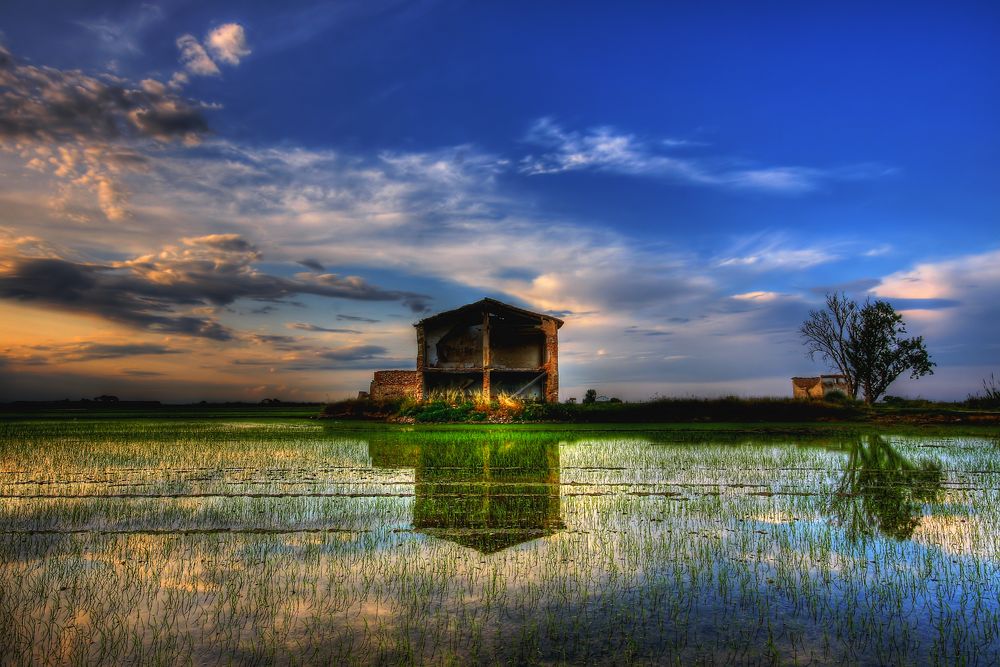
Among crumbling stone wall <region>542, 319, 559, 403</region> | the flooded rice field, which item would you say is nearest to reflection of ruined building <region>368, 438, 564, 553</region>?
the flooded rice field

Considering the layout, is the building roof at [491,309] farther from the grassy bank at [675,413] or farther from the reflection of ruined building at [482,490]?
the reflection of ruined building at [482,490]

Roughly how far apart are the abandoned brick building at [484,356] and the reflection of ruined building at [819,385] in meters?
29.5

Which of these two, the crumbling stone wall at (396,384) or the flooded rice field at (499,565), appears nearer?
the flooded rice field at (499,565)

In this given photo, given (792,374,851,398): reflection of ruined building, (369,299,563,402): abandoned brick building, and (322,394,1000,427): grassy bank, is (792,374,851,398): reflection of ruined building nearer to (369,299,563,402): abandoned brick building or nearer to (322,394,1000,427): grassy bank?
(322,394,1000,427): grassy bank

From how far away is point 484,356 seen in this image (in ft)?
145

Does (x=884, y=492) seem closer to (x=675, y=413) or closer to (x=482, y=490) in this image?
(x=482, y=490)

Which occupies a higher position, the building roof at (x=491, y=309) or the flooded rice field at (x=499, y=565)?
the building roof at (x=491, y=309)

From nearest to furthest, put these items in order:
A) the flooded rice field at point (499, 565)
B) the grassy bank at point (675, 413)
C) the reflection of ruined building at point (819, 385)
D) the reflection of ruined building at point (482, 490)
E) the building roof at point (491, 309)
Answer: the flooded rice field at point (499, 565) < the reflection of ruined building at point (482, 490) < the grassy bank at point (675, 413) < the building roof at point (491, 309) < the reflection of ruined building at point (819, 385)

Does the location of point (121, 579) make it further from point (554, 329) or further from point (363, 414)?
point (554, 329)

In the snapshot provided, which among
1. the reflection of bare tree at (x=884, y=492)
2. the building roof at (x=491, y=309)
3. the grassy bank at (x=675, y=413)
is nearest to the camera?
the reflection of bare tree at (x=884, y=492)

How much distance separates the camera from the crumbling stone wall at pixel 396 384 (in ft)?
149

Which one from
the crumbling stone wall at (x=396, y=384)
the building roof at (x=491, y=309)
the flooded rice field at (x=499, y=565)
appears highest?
the building roof at (x=491, y=309)

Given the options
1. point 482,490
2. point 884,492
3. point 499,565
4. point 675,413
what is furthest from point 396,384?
point 499,565

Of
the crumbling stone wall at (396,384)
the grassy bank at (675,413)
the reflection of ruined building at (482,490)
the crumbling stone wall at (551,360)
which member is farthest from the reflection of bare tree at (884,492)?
the crumbling stone wall at (396,384)
